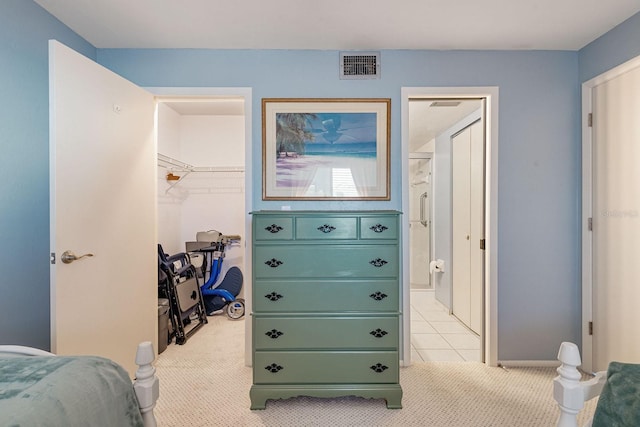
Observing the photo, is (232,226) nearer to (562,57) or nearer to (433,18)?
(433,18)

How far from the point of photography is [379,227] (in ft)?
6.52

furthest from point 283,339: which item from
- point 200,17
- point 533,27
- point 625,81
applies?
point 625,81

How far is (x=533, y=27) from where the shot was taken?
2201mm

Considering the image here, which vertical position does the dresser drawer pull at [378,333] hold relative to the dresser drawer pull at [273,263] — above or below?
below

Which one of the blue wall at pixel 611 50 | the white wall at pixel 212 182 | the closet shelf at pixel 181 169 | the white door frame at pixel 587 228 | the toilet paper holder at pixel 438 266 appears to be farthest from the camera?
the toilet paper holder at pixel 438 266

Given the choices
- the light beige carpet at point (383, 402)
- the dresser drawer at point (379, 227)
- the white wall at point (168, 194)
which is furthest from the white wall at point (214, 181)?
the dresser drawer at point (379, 227)

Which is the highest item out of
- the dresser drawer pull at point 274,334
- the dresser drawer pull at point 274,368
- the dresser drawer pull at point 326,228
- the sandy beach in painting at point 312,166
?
the sandy beach in painting at point 312,166

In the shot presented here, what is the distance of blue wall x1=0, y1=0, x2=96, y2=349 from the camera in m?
1.76

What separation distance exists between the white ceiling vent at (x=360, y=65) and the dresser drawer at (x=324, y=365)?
2.09m

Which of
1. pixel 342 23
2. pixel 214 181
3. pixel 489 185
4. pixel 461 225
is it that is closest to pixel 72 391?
pixel 342 23

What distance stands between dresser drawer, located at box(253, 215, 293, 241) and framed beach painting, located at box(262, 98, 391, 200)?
1.84 ft

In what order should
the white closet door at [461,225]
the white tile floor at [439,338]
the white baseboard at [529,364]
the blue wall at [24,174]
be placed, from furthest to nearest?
1. the white closet door at [461,225]
2. the white tile floor at [439,338]
3. the white baseboard at [529,364]
4. the blue wall at [24,174]

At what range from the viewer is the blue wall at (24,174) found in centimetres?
176

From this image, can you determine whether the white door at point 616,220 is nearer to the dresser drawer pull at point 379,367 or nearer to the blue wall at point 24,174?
the dresser drawer pull at point 379,367
